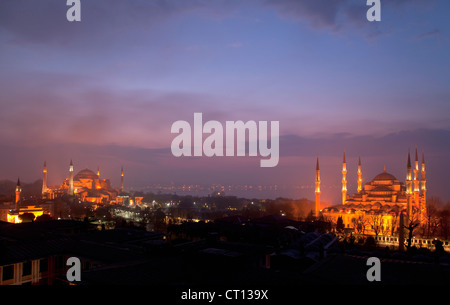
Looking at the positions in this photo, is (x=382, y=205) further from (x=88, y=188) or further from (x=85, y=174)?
(x=85, y=174)

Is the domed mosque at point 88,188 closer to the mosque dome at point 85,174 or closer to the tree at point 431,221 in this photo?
the mosque dome at point 85,174

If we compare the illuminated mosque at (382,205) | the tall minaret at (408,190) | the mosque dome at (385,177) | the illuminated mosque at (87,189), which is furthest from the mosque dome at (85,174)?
the tall minaret at (408,190)

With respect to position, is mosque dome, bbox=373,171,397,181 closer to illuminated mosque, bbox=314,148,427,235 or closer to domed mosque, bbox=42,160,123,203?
illuminated mosque, bbox=314,148,427,235

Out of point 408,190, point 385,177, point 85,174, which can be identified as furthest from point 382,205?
point 85,174

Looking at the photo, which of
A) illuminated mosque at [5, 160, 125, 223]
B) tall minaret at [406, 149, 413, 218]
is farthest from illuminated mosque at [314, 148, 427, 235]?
illuminated mosque at [5, 160, 125, 223]

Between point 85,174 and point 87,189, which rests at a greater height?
point 85,174

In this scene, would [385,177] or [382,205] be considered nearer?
[382,205]

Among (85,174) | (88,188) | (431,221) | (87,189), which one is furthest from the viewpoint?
(85,174)

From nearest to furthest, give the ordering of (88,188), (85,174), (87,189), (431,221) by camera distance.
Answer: (431,221), (87,189), (88,188), (85,174)
